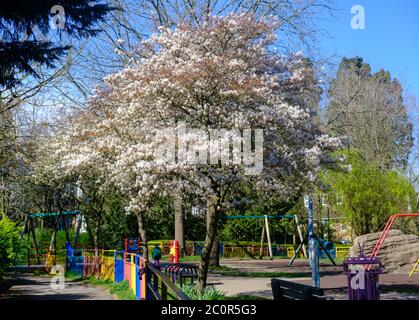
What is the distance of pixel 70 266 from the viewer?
73.7ft

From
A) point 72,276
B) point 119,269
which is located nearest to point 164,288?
point 119,269

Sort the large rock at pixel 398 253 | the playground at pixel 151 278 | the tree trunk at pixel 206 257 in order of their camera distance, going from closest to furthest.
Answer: the playground at pixel 151 278 → the tree trunk at pixel 206 257 → the large rock at pixel 398 253

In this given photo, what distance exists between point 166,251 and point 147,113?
24268 mm

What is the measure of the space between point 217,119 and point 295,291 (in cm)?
646

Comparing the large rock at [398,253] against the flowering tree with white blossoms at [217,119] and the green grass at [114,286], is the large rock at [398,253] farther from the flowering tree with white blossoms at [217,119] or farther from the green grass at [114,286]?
the green grass at [114,286]

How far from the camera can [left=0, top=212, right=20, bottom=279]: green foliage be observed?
1256 centimetres

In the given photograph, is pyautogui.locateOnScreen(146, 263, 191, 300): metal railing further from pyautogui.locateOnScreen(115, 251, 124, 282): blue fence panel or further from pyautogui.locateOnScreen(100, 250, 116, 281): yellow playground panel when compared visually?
pyautogui.locateOnScreen(100, 250, 116, 281): yellow playground panel

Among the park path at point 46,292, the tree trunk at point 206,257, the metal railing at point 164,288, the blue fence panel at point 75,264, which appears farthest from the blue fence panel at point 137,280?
the blue fence panel at point 75,264

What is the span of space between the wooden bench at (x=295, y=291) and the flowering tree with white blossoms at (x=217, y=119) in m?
4.89

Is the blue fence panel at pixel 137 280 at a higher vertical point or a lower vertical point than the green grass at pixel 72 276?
higher

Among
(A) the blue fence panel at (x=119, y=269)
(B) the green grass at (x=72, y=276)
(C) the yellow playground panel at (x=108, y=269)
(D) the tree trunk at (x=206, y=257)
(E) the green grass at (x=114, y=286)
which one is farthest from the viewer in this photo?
(B) the green grass at (x=72, y=276)

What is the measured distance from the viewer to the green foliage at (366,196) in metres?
29.4
